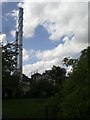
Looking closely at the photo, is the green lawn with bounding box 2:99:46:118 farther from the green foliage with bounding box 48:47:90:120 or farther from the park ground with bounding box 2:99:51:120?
the green foliage with bounding box 48:47:90:120

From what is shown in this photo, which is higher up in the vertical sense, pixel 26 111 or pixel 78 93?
pixel 78 93

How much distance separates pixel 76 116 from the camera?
12.1 meters

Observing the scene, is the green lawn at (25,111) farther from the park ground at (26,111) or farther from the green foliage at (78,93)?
the green foliage at (78,93)

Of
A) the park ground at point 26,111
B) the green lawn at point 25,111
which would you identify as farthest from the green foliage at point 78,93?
the green lawn at point 25,111

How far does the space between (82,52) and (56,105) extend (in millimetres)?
2552

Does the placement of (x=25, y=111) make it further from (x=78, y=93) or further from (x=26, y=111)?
(x=78, y=93)

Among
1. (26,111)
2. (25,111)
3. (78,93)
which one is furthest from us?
(25,111)

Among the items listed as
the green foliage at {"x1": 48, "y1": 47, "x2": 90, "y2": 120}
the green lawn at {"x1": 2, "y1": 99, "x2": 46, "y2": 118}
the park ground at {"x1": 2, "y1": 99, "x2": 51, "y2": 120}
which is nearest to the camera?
the green foliage at {"x1": 48, "y1": 47, "x2": 90, "y2": 120}

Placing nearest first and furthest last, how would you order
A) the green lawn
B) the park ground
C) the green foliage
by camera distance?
the green foliage, the park ground, the green lawn

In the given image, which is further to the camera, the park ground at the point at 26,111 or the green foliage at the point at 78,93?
the park ground at the point at 26,111

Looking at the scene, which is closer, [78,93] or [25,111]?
[78,93]

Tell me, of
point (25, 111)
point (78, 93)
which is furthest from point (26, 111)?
point (78, 93)

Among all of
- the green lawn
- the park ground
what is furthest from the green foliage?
the green lawn

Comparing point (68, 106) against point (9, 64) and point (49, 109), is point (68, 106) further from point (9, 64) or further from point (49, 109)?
point (9, 64)
